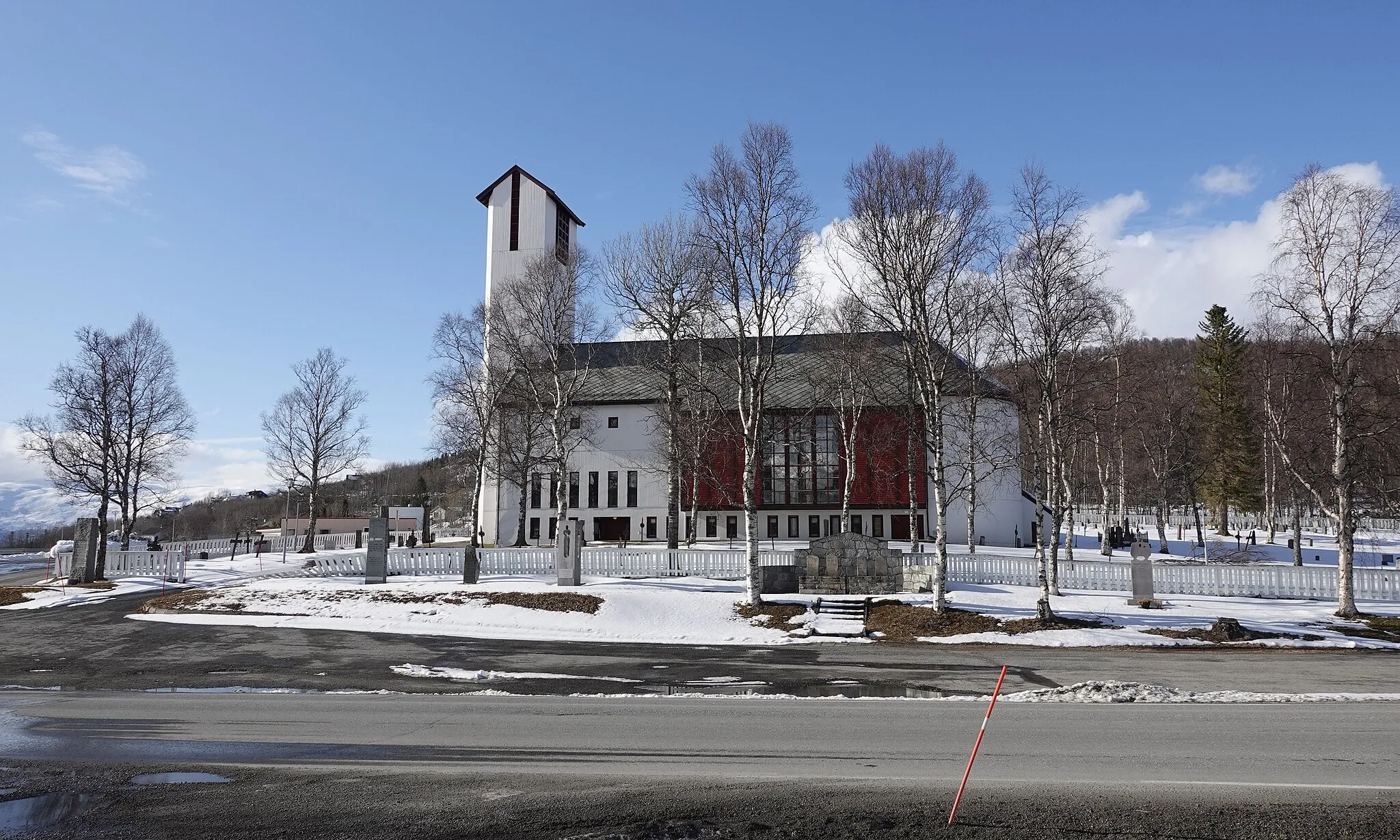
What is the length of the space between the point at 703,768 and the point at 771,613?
48.4 feet

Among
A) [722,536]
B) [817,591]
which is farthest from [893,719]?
[722,536]

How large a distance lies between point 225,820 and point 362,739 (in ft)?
10.4

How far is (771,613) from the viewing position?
22875 millimetres

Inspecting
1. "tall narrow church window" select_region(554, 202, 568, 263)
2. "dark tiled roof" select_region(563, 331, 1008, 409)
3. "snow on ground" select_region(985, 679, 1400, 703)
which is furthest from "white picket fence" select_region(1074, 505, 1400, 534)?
"snow on ground" select_region(985, 679, 1400, 703)

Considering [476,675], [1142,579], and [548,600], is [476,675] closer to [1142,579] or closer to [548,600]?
[548,600]

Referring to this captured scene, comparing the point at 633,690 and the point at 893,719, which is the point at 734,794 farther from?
the point at 633,690

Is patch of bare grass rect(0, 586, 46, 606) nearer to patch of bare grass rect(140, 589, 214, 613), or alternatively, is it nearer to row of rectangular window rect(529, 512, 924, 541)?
patch of bare grass rect(140, 589, 214, 613)

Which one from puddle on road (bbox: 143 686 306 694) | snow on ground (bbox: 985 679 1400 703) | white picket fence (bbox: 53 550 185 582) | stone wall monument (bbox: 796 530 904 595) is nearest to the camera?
snow on ground (bbox: 985 679 1400 703)

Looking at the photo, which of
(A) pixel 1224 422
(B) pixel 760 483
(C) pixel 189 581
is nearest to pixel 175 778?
(C) pixel 189 581

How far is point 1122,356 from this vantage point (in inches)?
1601

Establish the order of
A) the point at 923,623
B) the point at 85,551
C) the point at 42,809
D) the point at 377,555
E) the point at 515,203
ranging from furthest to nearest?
the point at 515,203 < the point at 85,551 < the point at 377,555 < the point at 923,623 < the point at 42,809

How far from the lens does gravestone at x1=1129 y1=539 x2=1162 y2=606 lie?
77.9 ft

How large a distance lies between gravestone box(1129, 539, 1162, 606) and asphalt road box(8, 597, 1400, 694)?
5359mm

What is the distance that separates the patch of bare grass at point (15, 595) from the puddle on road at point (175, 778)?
25.8 meters
